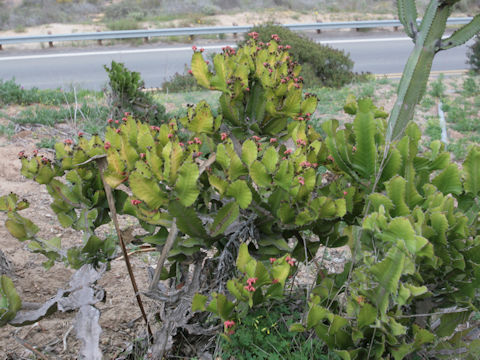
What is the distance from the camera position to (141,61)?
1470 cm

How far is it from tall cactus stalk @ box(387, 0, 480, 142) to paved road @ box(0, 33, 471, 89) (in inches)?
386

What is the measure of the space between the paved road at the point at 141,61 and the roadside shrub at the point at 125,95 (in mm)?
6445

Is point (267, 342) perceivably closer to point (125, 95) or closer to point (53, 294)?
point (53, 294)

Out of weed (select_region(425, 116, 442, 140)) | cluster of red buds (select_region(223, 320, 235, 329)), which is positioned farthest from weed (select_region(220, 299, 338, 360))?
weed (select_region(425, 116, 442, 140))

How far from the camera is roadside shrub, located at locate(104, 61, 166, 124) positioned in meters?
5.49

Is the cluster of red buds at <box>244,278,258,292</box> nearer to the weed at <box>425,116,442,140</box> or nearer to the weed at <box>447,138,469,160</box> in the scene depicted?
the weed at <box>447,138,469,160</box>

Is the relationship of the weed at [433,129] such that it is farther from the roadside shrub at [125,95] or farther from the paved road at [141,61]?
the paved road at [141,61]

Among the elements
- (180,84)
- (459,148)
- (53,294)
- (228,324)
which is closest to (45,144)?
(53,294)

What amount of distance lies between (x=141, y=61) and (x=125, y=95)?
946cm

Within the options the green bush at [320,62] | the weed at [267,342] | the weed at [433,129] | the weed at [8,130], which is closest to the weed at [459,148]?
the weed at [433,129]

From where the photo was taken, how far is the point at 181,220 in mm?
1899

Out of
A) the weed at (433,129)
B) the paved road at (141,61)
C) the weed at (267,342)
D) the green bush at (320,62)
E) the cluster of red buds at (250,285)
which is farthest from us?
the paved road at (141,61)

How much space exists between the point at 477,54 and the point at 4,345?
1058cm

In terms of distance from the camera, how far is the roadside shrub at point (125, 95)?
5488mm
